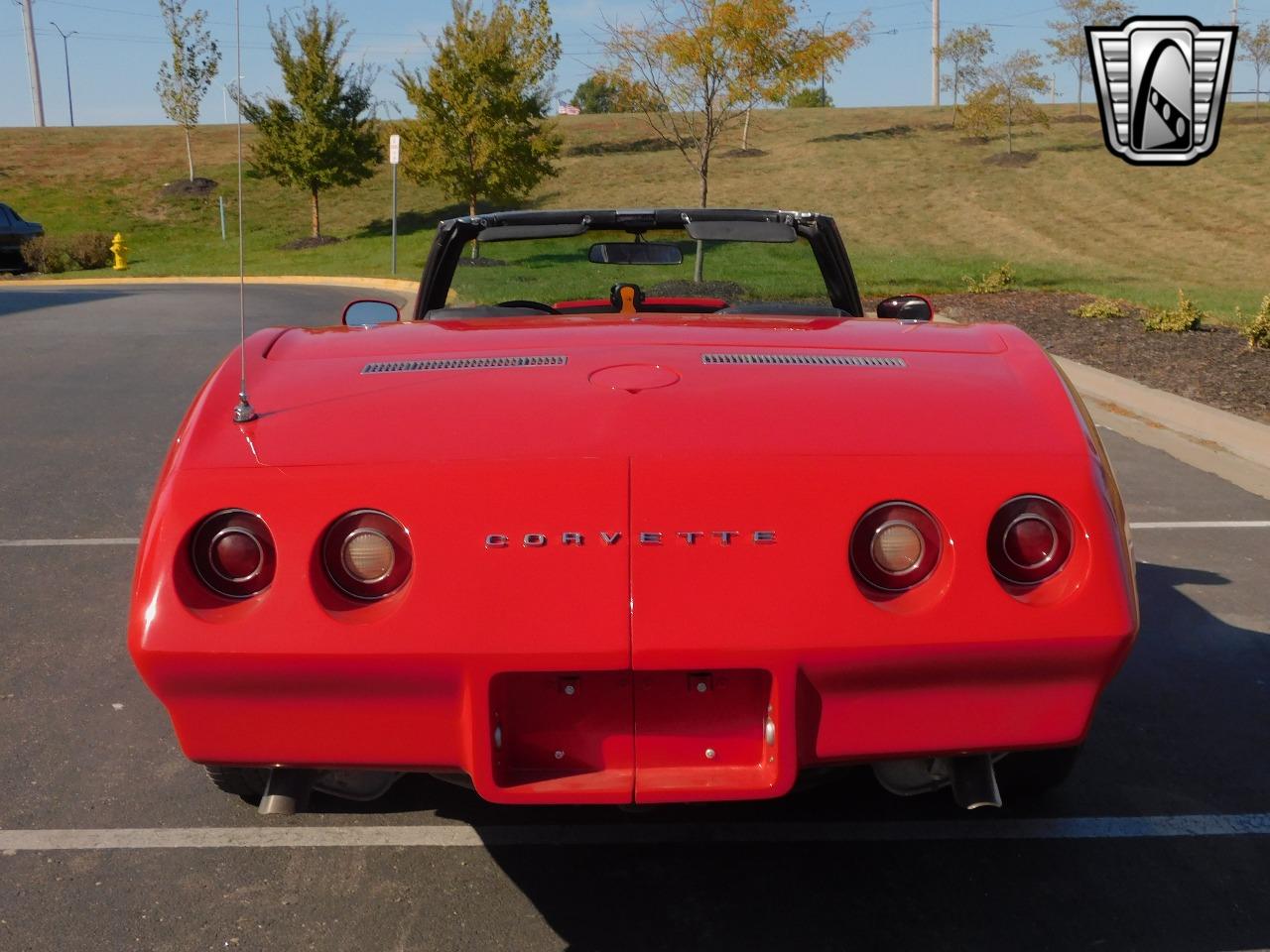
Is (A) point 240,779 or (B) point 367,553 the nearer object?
(B) point 367,553

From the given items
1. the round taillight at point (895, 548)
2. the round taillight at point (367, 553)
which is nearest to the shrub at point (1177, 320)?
the round taillight at point (895, 548)

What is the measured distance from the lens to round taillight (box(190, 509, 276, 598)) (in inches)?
98.1

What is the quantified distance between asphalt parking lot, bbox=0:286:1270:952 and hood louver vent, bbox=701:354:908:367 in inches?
37.5

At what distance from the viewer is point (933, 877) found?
121 inches

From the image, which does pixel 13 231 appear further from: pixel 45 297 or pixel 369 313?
pixel 369 313

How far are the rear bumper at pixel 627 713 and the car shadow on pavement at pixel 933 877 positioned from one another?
0.45m

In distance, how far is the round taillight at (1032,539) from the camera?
2.52 m

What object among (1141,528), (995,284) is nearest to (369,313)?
(1141,528)

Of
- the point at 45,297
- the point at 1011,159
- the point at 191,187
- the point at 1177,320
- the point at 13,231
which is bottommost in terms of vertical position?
the point at 45,297

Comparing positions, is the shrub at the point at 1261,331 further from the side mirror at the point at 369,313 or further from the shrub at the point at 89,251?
the shrub at the point at 89,251

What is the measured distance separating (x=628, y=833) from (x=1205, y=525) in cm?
450

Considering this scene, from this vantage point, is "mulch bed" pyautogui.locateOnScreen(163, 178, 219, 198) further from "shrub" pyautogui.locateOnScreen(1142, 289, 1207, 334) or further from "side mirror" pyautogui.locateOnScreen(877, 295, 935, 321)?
"side mirror" pyautogui.locateOnScreen(877, 295, 935, 321)

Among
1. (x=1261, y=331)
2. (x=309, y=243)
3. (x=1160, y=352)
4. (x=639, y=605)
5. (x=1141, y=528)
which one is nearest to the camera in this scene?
(x=639, y=605)

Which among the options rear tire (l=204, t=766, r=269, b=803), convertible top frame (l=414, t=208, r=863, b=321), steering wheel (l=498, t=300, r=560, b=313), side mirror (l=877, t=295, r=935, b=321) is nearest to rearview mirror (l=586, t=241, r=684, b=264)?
convertible top frame (l=414, t=208, r=863, b=321)
